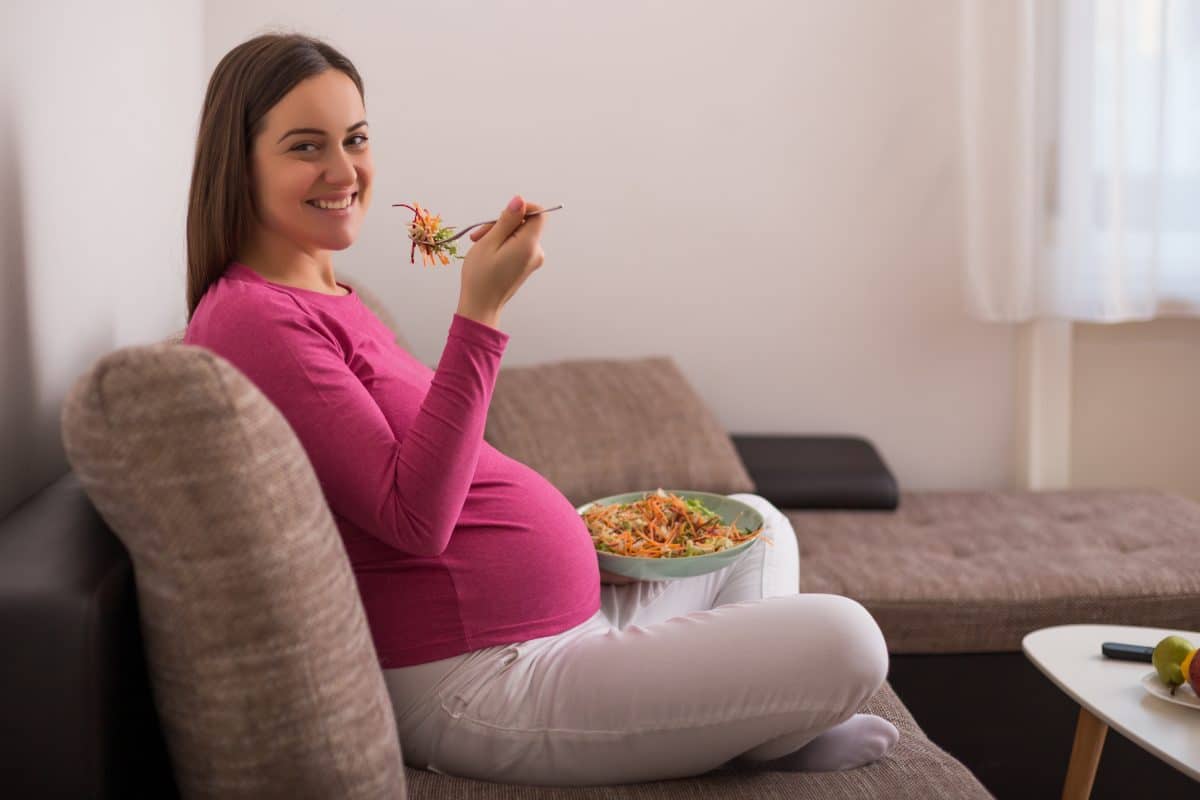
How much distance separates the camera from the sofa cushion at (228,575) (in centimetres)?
97

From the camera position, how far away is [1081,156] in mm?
2994

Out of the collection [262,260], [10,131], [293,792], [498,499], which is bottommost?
[293,792]

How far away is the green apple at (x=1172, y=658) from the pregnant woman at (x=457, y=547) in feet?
1.60

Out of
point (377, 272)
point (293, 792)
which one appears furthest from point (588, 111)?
point (293, 792)

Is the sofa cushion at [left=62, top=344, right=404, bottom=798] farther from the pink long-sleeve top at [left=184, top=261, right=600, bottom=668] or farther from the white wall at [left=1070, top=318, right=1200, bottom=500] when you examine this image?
the white wall at [left=1070, top=318, right=1200, bottom=500]

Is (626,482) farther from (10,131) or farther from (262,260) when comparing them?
(10,131)

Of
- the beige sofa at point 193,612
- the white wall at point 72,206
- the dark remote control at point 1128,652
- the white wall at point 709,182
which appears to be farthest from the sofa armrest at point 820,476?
the beige sofa at point 193,612

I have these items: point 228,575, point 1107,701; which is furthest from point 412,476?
point 1107,701

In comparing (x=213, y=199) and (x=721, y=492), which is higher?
(x=213, y=199)

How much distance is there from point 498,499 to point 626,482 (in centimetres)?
115

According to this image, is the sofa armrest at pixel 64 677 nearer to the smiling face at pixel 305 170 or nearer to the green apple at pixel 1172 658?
the smiling face at pixel 305 170

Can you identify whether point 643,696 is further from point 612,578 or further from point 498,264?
point 498,264

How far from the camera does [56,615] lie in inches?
38.9

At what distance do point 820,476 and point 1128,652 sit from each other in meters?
1.08
